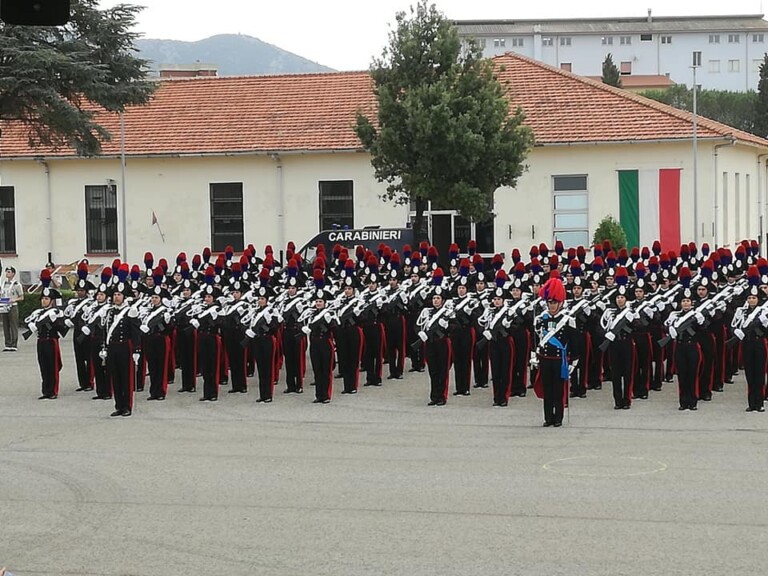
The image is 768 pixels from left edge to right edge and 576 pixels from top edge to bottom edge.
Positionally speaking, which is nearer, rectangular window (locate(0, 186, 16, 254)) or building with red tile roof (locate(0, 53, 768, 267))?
building with red tile roof (locate(0, 53, 768, 267))

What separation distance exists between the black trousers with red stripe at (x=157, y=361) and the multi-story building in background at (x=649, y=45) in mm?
87148

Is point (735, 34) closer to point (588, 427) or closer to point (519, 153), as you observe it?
point (519, 153)

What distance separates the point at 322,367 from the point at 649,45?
92.2m

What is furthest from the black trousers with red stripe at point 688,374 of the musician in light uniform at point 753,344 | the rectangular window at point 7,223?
the rectangular window at point 7,223

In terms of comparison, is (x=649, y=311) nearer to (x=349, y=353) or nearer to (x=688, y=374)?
(x=688, y=374)

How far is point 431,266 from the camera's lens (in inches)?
791

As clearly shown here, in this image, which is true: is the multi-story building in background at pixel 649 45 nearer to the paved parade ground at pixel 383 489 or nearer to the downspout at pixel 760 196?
the downspout at pixel 760 196

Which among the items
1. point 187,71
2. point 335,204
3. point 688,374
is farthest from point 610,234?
point 187,71

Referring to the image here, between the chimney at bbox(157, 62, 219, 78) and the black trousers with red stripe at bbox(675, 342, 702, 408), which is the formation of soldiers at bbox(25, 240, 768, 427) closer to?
the black trousers with red stripe at bbox(675, 342, 702, 408)

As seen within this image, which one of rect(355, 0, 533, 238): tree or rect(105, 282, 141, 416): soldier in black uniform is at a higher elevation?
rect(355, 0, 533, 238): tree

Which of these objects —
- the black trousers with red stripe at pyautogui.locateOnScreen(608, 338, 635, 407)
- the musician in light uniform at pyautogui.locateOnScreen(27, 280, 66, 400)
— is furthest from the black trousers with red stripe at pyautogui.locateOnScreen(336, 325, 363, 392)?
the musician in light uniform at pyautogui.locateOnScreen(27, 280, 66, 400)

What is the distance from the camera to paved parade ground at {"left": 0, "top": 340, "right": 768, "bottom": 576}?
806cm

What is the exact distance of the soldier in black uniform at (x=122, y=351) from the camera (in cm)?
1480

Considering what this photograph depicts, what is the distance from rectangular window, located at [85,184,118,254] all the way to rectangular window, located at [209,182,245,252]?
2.90m
